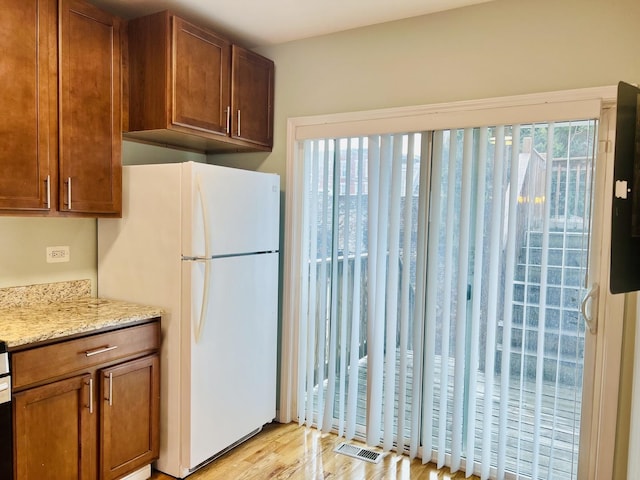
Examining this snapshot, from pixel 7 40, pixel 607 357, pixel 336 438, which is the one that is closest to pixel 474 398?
pixel 607 357

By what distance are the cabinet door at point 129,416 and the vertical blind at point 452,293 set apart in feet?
3.30

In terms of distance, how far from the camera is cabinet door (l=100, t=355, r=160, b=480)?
2209 millimetres

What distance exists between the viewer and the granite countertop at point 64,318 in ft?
6.24

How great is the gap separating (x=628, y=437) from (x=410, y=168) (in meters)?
1.69

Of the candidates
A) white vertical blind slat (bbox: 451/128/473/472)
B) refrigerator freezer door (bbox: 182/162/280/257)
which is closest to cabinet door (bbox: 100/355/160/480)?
refrigerator freezer door (bbox: 182/162/280/257)

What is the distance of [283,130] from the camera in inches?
123

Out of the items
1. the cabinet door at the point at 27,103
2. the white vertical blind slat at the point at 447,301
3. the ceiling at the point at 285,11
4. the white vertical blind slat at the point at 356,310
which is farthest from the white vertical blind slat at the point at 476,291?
the cabinet door at the point at 27,103

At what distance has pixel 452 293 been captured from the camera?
2590mm

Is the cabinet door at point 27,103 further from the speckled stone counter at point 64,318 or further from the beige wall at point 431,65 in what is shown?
the speckled stone counter at point 64,318

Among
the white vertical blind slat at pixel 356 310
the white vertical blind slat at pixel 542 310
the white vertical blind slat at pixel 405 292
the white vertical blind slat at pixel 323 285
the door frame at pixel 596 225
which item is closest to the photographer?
the door frame at pixel 596 225

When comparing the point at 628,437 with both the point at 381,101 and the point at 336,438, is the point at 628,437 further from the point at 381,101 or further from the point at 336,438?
the point at 381,101

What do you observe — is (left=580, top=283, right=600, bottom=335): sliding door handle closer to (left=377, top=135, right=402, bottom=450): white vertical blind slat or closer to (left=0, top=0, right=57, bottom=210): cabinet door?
(left=377, top=135, right=402, bottom=450): white vertical blind slat

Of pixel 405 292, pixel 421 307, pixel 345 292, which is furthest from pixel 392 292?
pixel 345 292

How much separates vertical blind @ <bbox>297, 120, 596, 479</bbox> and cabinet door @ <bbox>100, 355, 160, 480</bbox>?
1007mm
